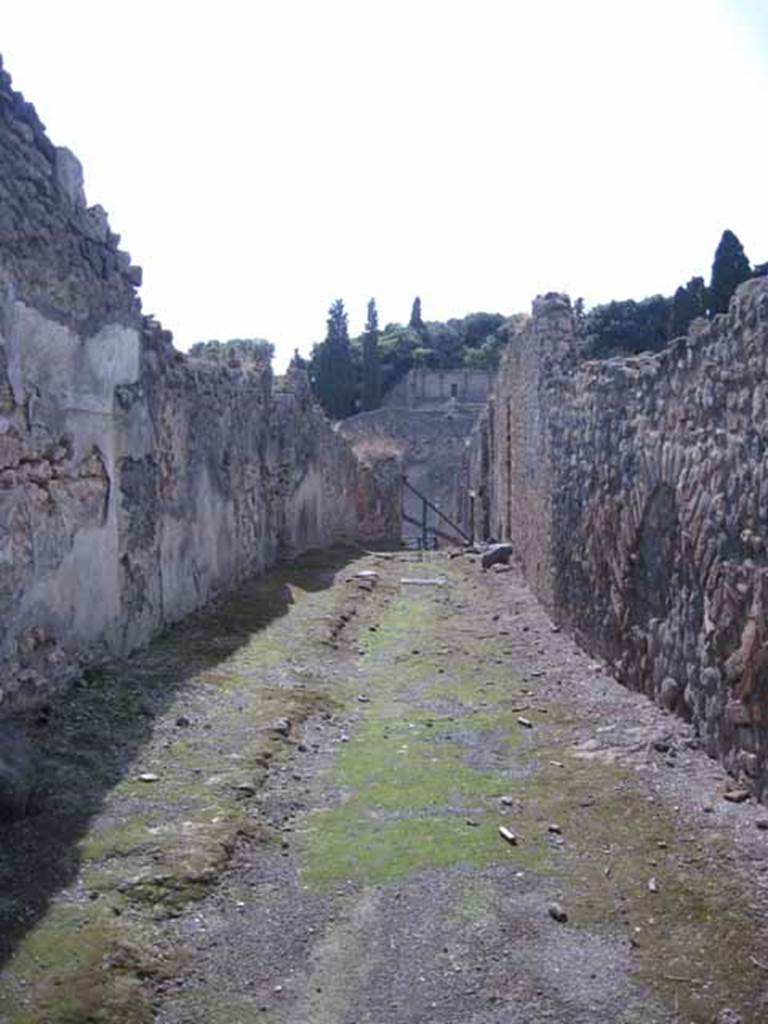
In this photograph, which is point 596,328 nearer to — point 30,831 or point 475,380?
point 475,380

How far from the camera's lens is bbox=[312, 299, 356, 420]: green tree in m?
50.2

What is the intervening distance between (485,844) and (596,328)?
3432 cm

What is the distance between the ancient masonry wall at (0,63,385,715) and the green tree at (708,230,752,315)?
15473 mm

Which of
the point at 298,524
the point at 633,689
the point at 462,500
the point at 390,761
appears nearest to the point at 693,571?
the point at 633,689

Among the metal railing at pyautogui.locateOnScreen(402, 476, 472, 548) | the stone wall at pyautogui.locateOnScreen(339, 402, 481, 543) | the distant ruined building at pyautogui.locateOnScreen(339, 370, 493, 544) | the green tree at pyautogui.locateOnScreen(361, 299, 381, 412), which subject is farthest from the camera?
the green tree at pyautogui.locateOnScreen(361, 299, 381, 412)

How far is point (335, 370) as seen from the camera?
Answer: 166 feet

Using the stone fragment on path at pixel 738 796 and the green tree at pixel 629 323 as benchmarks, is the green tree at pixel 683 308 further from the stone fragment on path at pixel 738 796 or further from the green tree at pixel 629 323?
the stone fragment on path at pixel 738 796

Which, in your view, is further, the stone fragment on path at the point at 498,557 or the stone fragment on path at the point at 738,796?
the stone fragment on path at the point at 498,557

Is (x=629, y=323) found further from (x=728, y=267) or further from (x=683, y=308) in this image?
(x=728, y=267)

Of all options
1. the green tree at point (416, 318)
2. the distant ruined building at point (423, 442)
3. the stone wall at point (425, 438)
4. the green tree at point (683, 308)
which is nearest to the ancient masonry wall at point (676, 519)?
the green tree at point (683, 308)

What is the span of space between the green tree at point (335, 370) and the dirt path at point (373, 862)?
44104 mm

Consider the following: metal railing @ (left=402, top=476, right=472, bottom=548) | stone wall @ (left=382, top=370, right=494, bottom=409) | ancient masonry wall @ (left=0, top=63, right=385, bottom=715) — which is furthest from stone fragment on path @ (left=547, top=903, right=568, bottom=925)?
stone wall @ (left=382, top=370, right=494, bottom=409)

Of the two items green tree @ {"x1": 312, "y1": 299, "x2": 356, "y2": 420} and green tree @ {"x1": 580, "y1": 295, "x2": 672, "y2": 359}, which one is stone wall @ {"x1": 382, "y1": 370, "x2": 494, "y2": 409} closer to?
green tree @ {"x1": 312, "y1": 299, "x2": 356, "y2": 420}

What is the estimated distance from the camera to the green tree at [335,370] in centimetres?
5019
